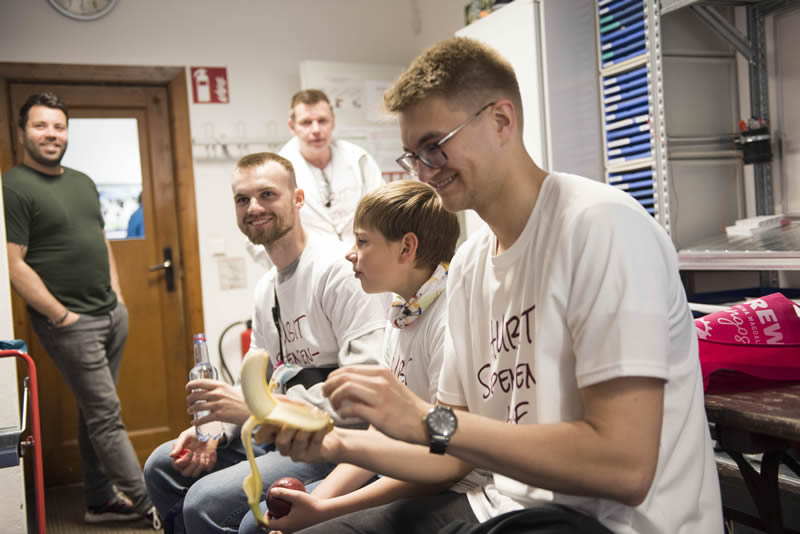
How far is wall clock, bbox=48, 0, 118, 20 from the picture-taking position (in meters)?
3.70

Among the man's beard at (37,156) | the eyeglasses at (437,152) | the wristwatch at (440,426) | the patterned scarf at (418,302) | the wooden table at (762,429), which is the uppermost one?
the man's beard at (37,156)

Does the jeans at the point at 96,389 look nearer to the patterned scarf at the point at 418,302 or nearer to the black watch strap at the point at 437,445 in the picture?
the patterned scarf at the point at 418,302

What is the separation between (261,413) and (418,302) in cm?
64

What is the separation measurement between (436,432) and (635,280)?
323mm

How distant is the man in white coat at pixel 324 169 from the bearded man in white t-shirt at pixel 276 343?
113cm

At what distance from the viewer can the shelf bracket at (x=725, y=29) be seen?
249 centimetres

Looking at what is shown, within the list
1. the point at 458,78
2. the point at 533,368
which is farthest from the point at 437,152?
the point at 533,368

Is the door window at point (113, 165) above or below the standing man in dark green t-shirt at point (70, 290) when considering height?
above

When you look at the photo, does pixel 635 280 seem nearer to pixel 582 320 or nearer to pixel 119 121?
pixel 582 320

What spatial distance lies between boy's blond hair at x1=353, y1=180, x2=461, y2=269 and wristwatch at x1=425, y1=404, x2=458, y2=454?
71cm

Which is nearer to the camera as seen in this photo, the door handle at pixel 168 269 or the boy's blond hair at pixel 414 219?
the boy's blond hair at pixel 414 219

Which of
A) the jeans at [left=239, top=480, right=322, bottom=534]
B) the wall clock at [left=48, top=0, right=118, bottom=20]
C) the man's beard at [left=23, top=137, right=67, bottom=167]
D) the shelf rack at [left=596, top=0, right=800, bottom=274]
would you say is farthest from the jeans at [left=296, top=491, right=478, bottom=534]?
the wall clock at [left=48, top=0, right=118, bottom=20]

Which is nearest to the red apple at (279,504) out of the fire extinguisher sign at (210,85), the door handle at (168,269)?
the door handle at (168,269)

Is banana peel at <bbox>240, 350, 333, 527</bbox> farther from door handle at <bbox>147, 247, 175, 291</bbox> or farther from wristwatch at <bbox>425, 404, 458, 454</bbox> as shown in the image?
door handle at <bbox>147, 247, 175, 291</bbox>
